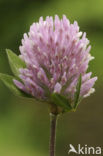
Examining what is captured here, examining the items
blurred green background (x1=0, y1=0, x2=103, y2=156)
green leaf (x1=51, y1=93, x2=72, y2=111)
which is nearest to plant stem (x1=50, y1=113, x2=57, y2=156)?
green leaf (x1=51, y1=93, x2=72, y2=111)

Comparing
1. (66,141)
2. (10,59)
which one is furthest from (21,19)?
(10,59)

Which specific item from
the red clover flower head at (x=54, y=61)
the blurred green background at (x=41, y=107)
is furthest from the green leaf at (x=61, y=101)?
the blurred green background at (x=41, y=107)

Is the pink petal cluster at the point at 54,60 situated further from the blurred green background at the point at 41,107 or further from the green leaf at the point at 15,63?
the blurred green background at the point at 41,107

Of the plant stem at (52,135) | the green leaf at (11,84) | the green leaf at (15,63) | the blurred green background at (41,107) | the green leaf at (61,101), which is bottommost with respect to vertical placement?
the plant stem at (52,135)

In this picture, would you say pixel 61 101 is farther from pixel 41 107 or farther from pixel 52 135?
pixel 41 107

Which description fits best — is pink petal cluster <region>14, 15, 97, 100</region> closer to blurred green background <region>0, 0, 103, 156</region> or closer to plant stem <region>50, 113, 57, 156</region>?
plant stem <region>50, 113, 57, 156</region>

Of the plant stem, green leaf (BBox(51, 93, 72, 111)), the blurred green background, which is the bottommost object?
the plant stem
